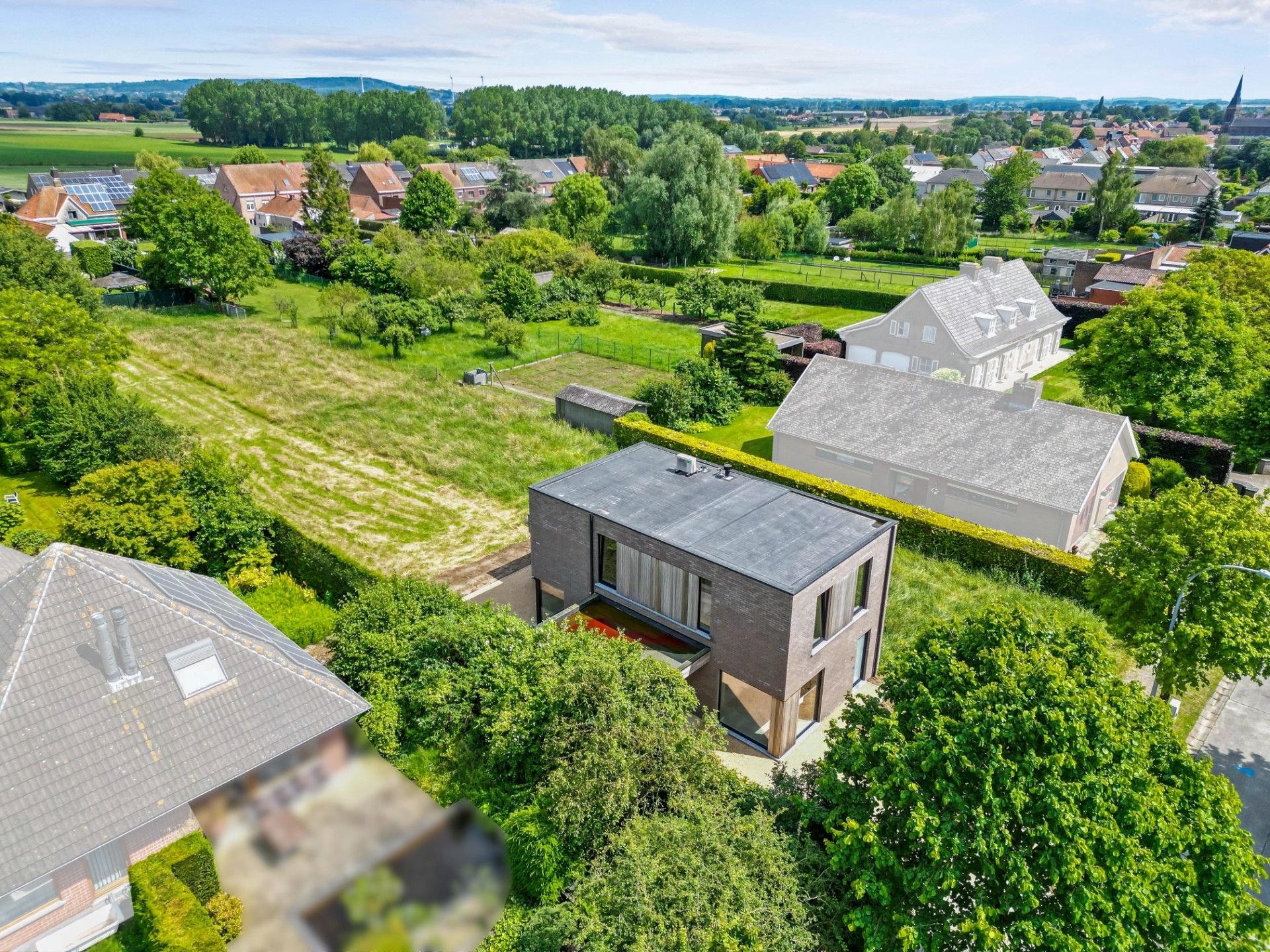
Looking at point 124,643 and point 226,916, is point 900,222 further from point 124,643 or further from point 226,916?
point 226,916

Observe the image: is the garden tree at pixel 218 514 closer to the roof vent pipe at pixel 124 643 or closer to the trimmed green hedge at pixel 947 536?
the roof vent pipe at pixel 124 643

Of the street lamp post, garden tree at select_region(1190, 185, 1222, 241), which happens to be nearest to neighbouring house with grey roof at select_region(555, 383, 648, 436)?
the street lamp post

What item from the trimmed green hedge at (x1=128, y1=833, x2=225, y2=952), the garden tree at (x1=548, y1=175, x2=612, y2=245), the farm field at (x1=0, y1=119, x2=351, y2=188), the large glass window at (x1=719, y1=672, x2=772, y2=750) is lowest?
the large glass window at (x1=719, y1=672, x2=772, y2=750)

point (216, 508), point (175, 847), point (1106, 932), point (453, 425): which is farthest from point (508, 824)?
point (453, 425)

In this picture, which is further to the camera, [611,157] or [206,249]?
[611,157]

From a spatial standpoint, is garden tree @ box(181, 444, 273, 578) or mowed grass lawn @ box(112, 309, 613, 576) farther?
mowed grass lawn @ box(112, 309, 613, 576)

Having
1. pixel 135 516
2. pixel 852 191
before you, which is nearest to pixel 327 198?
pixel 135 516

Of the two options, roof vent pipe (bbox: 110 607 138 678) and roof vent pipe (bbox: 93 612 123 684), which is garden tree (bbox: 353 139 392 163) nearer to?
roof vent pipe (bbox: 110 607 138 678)

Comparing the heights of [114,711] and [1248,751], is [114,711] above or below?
above
